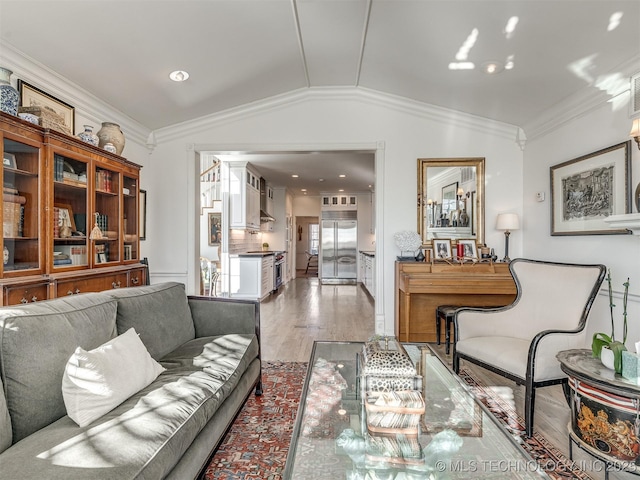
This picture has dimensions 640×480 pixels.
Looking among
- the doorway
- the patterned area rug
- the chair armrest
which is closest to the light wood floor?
the patterned area rug

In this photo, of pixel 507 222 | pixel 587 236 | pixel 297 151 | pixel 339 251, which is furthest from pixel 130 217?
pixel 339 251

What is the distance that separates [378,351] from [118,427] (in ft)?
3.79

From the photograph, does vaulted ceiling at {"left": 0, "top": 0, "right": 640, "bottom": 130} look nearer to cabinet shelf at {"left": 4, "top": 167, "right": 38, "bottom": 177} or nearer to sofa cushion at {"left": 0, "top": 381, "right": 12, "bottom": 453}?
cabinet shelf at {"left": 4, "top": 167, "right": 38, "bottom": 177}

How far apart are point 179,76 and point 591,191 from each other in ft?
12.6

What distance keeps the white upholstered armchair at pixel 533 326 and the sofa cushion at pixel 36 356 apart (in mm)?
2412

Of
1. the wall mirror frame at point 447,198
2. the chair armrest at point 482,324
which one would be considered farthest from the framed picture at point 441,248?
the chair armrest at point 482,324

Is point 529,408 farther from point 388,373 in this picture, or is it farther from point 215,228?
point 215,228

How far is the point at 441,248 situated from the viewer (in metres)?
4.15

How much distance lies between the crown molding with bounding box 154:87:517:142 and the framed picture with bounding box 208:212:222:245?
3078mm

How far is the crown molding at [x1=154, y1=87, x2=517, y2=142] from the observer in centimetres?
418

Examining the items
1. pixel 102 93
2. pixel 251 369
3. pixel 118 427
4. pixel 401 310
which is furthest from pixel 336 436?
pixel 102 93

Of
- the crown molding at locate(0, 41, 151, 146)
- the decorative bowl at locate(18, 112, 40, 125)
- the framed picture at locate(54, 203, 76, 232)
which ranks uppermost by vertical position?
the crown molding at locate(0, 41, 151, 146)

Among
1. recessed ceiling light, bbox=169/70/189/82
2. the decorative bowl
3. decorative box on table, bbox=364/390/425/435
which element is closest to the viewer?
decorative box on table, bbox=364/390/425/435

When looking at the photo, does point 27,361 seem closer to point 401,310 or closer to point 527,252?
point 401,310
